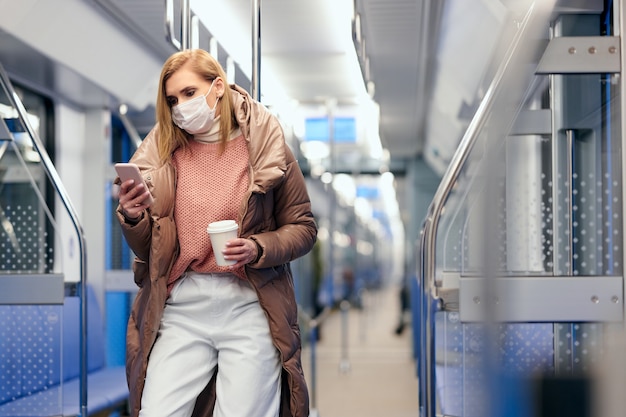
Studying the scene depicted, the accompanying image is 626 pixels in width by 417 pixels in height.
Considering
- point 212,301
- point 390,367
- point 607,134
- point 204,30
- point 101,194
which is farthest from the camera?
point 390,367

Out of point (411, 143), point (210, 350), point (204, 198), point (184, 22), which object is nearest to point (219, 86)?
point (204, 198)

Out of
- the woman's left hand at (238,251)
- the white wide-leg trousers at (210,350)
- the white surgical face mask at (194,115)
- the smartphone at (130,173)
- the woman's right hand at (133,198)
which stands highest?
the white surgical face mask at (194,115)

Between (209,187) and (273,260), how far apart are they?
0.86ft

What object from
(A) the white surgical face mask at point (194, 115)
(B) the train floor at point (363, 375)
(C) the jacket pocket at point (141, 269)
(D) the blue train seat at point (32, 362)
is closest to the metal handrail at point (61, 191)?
(D) the blue train seat at point (32, 362)

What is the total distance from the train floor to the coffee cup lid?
350 cm

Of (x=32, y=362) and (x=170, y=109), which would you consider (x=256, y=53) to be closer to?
(x=170, y=109)

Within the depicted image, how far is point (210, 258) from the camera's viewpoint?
7.68 feet

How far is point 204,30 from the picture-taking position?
3.72 metres

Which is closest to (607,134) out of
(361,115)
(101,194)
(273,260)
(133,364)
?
(273,260)

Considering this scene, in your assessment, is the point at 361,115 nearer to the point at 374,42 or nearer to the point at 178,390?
the point at 374,42

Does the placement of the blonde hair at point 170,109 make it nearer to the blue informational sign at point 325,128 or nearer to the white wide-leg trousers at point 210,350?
the white wide-leg trousers at point 210,350

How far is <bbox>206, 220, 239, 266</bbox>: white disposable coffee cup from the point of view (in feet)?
7.24

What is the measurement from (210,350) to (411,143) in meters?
7.45

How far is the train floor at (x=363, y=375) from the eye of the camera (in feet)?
22.6
